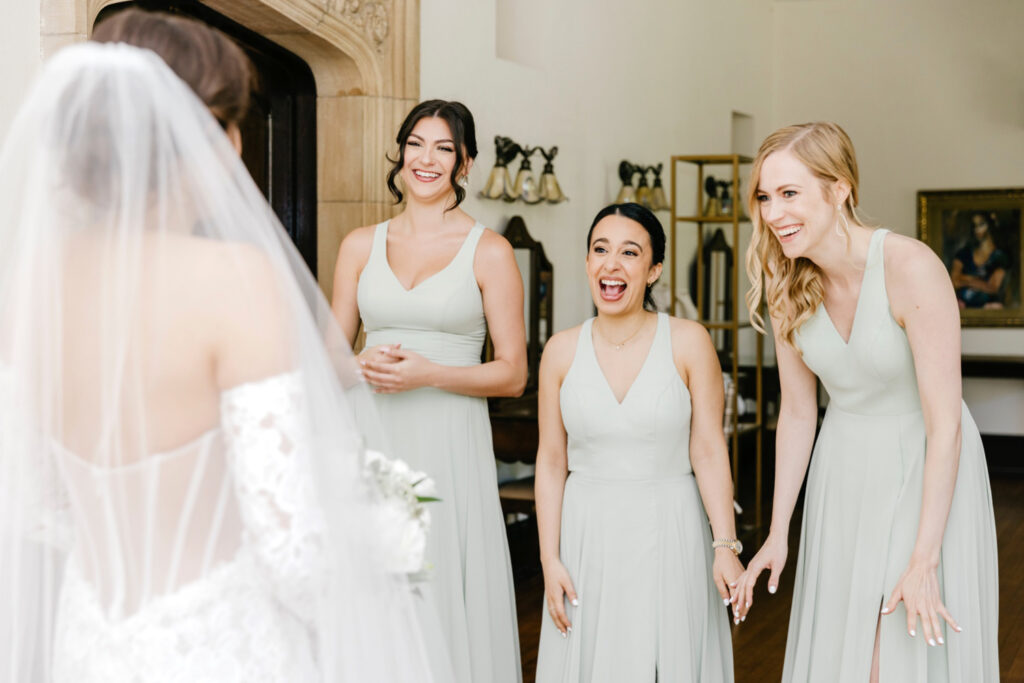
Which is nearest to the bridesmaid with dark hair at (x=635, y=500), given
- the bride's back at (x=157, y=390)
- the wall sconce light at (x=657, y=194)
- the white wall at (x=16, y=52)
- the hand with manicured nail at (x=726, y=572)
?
the hand with manicured nail at (x=726, y=572)

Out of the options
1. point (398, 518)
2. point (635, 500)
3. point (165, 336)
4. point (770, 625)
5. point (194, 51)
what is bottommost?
point (770, 625)

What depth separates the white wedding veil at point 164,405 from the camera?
1.55 metres

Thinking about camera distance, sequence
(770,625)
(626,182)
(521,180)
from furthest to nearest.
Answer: (626,182), (521,180), (770,625)

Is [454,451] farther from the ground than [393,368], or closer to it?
closer to it

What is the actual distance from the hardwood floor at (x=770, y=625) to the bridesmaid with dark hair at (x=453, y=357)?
142 centimetres

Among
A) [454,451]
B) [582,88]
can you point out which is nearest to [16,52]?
[454,451]

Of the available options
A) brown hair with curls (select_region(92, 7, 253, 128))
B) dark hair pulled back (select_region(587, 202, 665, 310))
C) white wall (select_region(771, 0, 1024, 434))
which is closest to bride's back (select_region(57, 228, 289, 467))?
brown hair with curls (select_region(92, 7, 253, 128))

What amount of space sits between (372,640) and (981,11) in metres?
10.1

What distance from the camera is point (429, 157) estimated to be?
318 centimetres

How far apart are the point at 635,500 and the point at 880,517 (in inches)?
22.7

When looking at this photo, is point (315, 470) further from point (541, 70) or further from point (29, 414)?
point (541, 70)

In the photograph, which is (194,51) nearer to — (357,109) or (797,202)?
(797,202)

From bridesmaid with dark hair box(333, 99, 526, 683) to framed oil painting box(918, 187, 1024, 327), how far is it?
7.98m

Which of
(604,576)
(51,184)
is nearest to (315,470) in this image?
(51,184)
